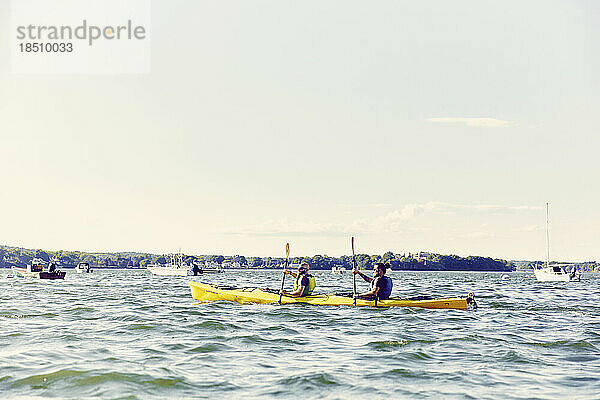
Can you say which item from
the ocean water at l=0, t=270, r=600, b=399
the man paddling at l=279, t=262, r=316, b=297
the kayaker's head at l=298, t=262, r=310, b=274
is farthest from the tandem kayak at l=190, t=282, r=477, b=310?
the kayaker's head at l=298, t=262, r=310, b=274

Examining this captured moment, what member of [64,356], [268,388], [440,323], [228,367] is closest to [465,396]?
[268,388]

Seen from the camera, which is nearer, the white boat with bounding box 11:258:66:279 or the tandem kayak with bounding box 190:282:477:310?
the tandem kayak with bounding box 190:282:477:310

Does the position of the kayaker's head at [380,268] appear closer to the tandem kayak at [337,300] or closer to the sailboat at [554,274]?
the tandem kayak at [337,300]

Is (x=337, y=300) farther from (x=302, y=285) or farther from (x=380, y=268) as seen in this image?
(x=380, y=268)

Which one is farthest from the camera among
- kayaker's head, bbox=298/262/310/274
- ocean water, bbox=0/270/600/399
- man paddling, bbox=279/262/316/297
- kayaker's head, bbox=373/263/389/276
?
man paddling, bbox=279/262/316/297

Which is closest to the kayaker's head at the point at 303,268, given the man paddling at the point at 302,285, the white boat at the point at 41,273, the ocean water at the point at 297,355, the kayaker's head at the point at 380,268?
the man paddling at the point at 302,285

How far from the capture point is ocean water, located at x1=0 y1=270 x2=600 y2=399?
10.6m

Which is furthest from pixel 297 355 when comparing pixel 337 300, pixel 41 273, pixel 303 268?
pixel 41 273

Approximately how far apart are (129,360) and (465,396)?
6597mm

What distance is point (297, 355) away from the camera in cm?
1385

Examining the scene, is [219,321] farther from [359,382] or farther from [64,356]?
[359,382]

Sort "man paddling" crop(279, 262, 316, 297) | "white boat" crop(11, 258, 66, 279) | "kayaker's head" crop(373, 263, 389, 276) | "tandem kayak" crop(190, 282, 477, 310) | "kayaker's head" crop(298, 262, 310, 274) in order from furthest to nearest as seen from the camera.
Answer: "white boat" crop(11, 258, 66, 279) → "man paddling" crop(279, 262, 316, 297) → "kayaker's head" crop(298, 262, 310, 274) → "tandem kayak" crop(190, 282, 477, 310) → "kayaker's head" crop(373, 263, 389, 276)

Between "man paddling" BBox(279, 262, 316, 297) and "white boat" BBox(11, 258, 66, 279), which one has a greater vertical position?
"man paddling" BBox(279, 262, 316, 297)

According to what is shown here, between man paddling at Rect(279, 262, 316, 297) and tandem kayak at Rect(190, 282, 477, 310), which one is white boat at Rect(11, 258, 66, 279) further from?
man paddling at Rect(279, 262, 316, 297)
